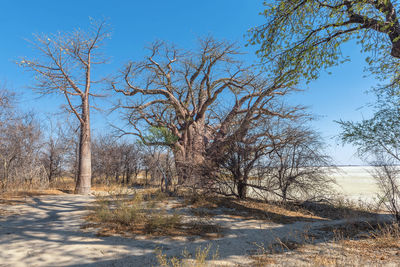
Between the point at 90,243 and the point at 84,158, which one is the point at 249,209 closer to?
the point at 90,243

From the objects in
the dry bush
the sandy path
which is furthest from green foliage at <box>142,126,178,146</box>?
the dry bush

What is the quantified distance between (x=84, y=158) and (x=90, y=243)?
26.3 feet

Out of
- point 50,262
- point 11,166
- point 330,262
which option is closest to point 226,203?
point 330,262

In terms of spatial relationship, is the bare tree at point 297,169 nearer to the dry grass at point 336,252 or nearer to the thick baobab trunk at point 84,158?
the dry grass at point 336,252

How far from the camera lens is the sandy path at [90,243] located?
11.6ft

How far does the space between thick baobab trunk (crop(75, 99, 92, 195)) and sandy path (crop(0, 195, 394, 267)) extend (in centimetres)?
465

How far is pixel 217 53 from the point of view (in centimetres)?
1470

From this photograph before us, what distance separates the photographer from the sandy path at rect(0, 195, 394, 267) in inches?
139

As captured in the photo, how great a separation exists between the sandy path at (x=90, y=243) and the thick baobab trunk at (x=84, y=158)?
4.65 meters

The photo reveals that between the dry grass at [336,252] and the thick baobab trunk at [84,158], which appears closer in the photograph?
the dry grass at [336,252]

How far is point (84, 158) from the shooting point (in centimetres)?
1124

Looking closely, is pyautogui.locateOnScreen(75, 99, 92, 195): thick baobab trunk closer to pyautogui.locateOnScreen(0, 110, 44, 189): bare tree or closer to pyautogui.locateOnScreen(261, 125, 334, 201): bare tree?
pyautogui.locateOnScreen(0, 110, 44, 189): bare tree

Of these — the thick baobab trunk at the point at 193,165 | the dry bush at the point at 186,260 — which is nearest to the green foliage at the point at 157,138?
the thick baobab trunk at the point at 193,165

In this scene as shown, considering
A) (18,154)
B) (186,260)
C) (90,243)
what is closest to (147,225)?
(90,243)
